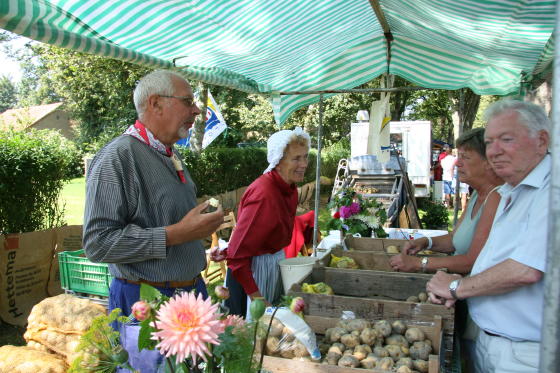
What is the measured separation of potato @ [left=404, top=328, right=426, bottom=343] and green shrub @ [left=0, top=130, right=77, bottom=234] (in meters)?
4.90

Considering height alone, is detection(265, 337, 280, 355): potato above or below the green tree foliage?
below

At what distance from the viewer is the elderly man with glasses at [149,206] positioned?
5.99ft

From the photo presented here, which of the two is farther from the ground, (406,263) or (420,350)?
(406,263)

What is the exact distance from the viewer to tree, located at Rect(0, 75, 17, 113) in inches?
3365

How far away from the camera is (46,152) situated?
19.2 ft

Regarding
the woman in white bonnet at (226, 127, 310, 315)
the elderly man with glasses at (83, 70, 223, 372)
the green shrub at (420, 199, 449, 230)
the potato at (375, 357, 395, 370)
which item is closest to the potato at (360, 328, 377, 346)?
the potato at (375, 357, 395, 370)

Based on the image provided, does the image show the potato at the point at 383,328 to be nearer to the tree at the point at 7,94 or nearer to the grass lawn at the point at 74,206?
the grass lawn at the point at 74,206

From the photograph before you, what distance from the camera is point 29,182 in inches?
216

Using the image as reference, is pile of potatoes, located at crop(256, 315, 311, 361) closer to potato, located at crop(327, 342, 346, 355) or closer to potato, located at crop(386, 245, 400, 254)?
potato, located at crop(327, 342, 346, 355)

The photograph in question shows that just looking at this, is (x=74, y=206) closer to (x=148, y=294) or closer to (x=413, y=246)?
(x=413, y=246)

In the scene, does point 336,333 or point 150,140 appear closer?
point 336,333

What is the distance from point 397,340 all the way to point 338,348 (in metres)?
0.26

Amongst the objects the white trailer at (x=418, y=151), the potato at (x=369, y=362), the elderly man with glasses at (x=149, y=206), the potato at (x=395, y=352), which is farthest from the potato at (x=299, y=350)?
the white trailer at (x=418, y=151)

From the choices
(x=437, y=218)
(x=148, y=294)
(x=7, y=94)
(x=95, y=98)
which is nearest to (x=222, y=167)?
(x=437, y=218)
